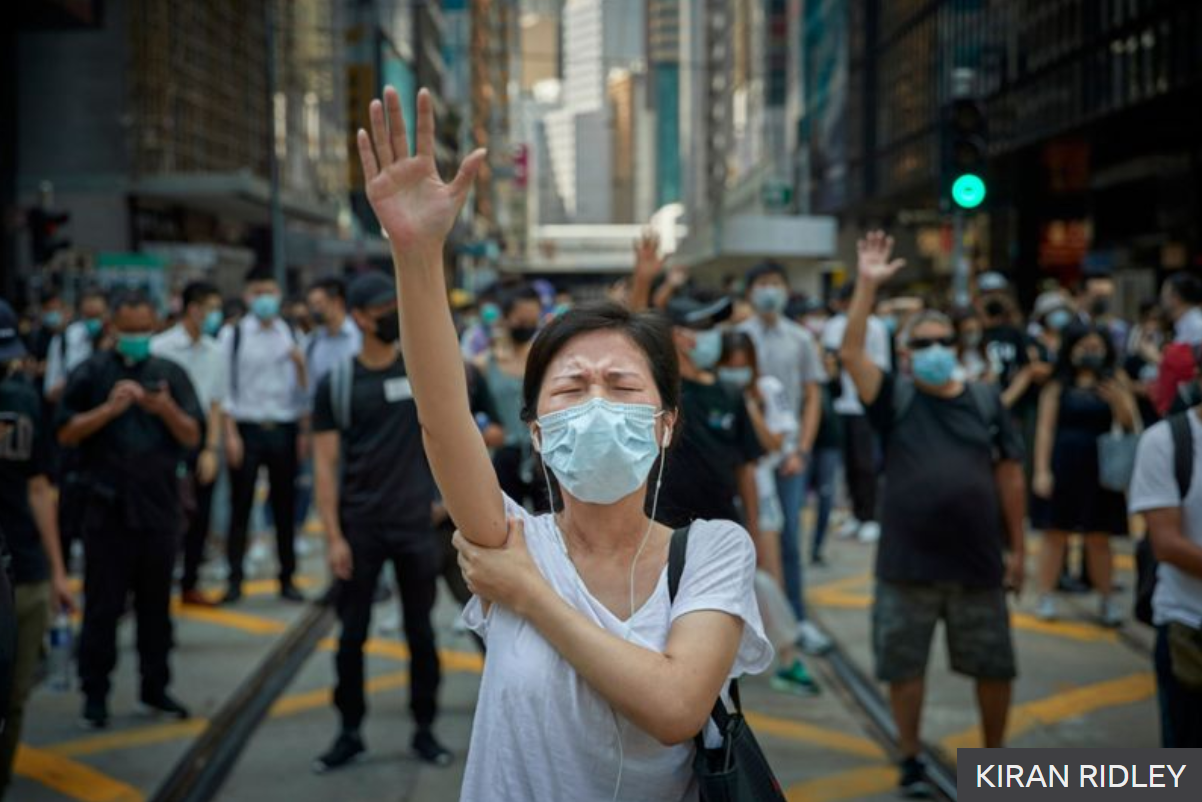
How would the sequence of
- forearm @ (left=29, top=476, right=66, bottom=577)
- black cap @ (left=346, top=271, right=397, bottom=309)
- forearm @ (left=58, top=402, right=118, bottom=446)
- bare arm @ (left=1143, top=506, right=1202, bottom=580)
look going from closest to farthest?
bare arm @ (left=1143, top=506, right=1202, bottom=580), forearm @ (left=29, top=476, right=66, bottom=577), black cap @ (left=346, top=271, right=397, bottom=309), forearm @ (left=58, top=402, right=118, bottom=446)

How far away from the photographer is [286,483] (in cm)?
Answer: 1040

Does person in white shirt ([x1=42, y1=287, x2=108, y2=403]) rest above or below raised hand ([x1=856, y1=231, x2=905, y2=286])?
below

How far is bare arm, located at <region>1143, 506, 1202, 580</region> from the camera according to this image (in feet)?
14.5

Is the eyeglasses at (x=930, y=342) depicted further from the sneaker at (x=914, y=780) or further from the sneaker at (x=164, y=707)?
the sneaker at (x=164, y=707)

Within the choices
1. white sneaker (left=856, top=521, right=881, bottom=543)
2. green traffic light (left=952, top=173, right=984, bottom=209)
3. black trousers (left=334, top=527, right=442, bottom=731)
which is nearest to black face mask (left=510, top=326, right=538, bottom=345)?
black trousers (left=334, top=527, right=442, bottom=731)

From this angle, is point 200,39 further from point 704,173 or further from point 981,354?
point 704,173

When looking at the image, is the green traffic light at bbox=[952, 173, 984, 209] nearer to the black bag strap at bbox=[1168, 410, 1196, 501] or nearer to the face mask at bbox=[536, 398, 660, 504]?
the black bag strap at bbox=[1168, 410, 1196, 501]

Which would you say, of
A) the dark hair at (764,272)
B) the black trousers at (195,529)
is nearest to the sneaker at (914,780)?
the dark hair at (764,272)

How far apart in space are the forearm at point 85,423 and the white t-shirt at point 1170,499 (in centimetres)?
453

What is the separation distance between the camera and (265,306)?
34.3 feet

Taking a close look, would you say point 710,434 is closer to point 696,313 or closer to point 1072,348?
point 696,313

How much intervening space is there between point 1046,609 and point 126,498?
18.2 ft

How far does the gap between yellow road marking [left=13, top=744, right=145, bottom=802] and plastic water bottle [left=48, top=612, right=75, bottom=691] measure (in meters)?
0.69

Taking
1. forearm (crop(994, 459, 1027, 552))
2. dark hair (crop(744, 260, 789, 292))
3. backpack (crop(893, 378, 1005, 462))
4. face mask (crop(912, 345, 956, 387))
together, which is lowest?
forearm (crop(994, 459, 1027, 552))
